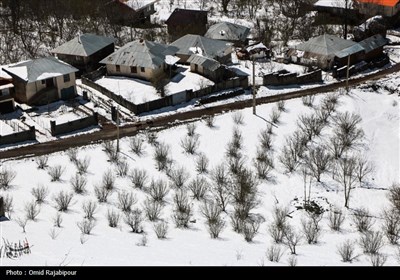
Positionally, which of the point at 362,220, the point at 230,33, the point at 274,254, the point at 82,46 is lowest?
the point at 362,220

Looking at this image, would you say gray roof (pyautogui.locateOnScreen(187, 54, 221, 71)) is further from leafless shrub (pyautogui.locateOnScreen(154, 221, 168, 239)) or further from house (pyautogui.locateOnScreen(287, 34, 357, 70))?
leafless shrub (pyautogui.locateOnScreen(154, 221, 168, 239))

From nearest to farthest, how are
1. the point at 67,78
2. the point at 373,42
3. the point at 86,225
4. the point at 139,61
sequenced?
1. the point at 86,225
2. the point at 67,78
3. the point at 139,61
4. the point at 373,42

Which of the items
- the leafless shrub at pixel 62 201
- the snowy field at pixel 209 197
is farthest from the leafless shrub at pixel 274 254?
the leafless shrub at pixel 62 201

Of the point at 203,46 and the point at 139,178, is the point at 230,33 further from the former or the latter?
the point at 139,178

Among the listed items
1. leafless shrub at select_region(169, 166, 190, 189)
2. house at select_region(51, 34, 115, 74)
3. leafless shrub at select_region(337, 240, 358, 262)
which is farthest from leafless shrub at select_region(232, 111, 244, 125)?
leafless shrub at select_region(337, 240, 358, 262)

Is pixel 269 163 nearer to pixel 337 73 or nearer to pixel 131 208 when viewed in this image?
pixel 131 208

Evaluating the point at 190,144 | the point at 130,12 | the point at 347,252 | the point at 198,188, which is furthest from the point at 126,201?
the point at 130,12

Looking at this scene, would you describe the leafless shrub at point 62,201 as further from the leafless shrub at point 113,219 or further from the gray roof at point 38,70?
the gray roof at point 38,70

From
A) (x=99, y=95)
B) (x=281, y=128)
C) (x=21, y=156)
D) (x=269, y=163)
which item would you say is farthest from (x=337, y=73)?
(x=21, y=156)
